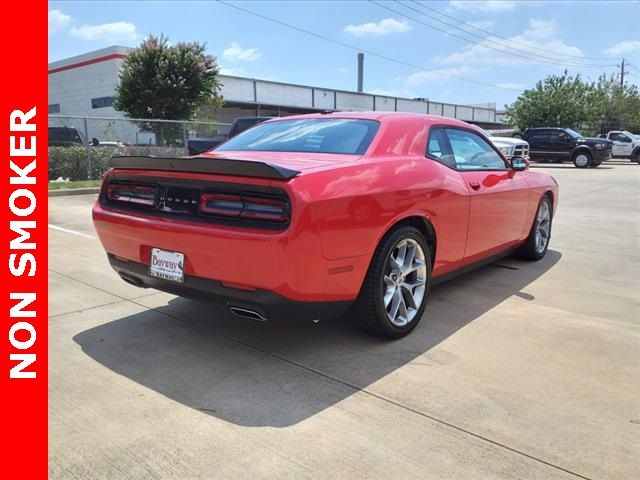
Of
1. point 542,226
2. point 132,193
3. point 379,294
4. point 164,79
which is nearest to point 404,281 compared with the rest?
point 379,294

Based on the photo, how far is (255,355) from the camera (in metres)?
3.26

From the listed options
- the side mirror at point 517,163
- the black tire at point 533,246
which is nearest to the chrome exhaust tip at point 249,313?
the side mirror at point 517,163

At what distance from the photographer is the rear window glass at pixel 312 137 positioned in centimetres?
358

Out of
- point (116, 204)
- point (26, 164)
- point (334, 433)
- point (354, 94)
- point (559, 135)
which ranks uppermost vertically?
A: point (354, 94)

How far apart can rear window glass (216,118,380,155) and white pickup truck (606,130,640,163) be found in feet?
92.9

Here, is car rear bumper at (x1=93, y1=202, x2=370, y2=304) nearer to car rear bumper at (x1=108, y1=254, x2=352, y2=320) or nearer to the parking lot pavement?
car rear bumper at (x1=108, y1=254, x2=352, y2=320)

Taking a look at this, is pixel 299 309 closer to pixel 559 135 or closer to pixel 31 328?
pixel 31 328

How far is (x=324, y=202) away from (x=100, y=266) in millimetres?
3488

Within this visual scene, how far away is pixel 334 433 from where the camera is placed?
95.7 inches

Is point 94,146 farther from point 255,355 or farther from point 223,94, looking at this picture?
point 223,94

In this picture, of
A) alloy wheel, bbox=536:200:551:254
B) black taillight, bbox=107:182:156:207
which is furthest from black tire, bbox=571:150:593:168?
black taillight, bbox=107:182:156:207

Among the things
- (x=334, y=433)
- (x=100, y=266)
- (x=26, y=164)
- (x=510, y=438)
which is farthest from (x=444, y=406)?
(x=100, y=266)

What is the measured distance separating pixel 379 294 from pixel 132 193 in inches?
69.6

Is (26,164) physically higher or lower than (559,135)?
lower
